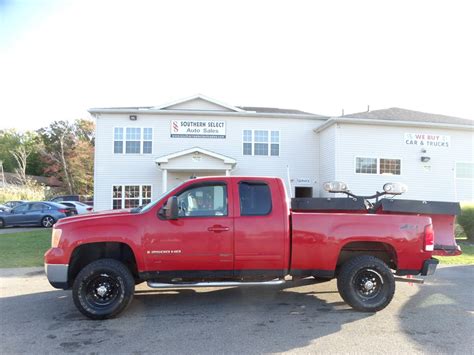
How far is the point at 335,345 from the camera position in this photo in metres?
3.94

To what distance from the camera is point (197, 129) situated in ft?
61.0

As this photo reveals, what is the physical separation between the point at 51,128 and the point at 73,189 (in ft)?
42.1

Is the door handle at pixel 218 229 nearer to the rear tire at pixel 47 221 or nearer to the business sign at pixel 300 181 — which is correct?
the business sign at pixel 300 181

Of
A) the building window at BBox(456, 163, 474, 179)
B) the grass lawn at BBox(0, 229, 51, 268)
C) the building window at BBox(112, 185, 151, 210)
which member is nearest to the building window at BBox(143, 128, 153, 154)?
the building window at BBox(112, 185, 151, 210)

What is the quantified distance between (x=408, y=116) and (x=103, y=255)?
17911 millimetres

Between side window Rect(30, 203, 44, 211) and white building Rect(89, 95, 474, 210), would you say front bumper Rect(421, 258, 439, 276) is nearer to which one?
white building Rect(89, 95, 474, 210)

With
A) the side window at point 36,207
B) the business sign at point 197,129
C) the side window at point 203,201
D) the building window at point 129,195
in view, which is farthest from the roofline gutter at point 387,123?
the side window at point 36,207

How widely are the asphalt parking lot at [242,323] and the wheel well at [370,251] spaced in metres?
0.69

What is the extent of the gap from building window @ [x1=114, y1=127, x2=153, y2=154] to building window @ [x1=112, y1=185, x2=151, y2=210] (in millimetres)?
1866

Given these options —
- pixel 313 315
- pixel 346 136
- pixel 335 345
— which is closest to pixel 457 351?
pixel 335 345

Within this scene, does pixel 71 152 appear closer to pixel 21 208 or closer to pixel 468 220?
pixel 21 208

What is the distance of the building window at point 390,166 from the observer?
58.0 feet

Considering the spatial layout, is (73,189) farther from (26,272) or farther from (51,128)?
(26,272)

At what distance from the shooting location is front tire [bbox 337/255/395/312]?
5027mm
